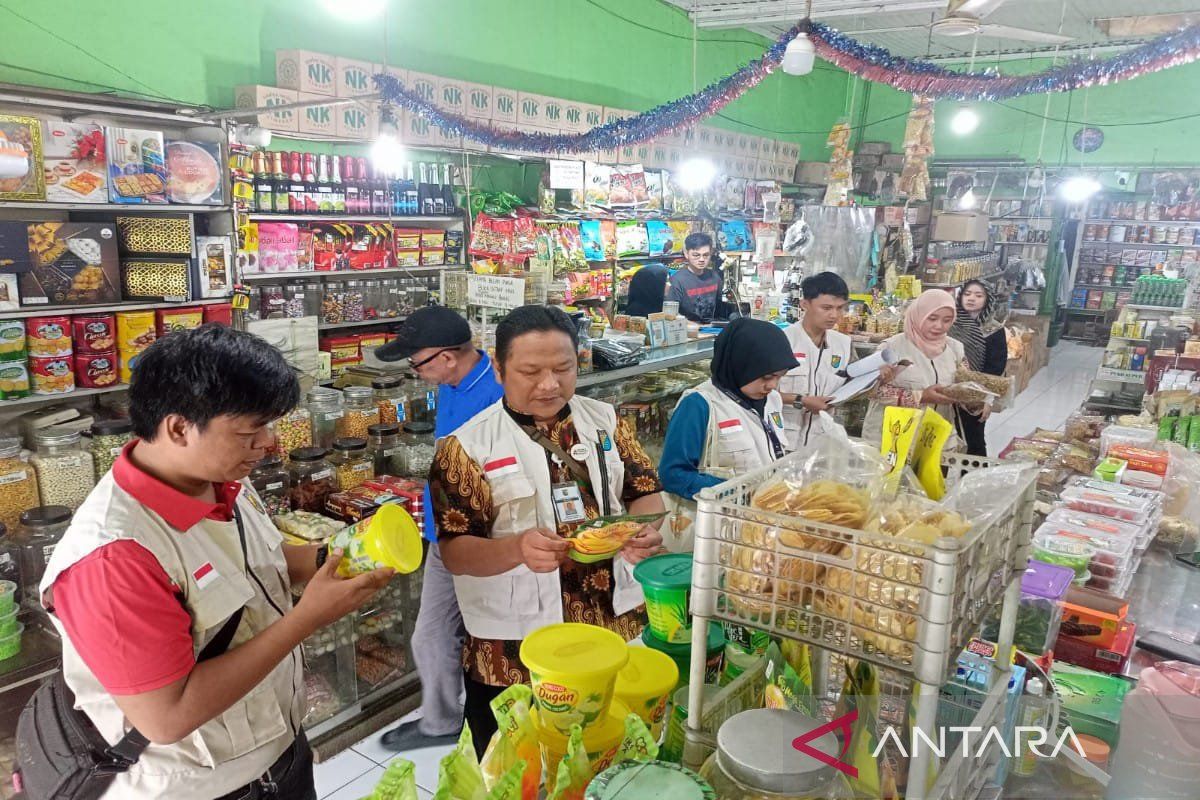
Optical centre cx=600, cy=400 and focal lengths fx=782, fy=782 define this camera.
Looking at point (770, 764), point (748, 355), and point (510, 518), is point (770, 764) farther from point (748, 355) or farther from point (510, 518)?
point (748, 355)

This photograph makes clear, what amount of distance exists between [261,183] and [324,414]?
231cm

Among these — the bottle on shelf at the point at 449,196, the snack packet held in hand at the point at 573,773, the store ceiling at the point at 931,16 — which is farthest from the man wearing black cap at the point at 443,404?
the store ceiling at the point at 931,16

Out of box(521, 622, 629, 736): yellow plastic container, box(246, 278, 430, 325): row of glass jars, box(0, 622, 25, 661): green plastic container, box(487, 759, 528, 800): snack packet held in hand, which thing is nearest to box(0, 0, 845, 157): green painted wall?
box(246, 278, 430, 325): row of glass jars

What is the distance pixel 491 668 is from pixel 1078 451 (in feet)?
11.4

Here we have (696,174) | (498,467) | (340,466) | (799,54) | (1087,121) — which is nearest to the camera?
(498,467)

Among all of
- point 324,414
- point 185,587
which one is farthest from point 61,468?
point 185,587

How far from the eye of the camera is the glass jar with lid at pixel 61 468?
3.29 m

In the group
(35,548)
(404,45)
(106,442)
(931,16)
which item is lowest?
(35,548)

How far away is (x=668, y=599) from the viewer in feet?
4.84

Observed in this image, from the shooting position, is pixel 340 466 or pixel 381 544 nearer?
pixel 381 544

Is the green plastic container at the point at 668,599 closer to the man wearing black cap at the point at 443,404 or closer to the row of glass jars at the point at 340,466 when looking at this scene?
the man wearing black cap at the point at 443,404

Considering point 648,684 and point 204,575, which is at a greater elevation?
point 204,575

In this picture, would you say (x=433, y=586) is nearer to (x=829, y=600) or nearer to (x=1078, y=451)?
(x=829, y=600)

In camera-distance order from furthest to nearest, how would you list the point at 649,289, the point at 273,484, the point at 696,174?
the point at 696,174
the point at 649,289
the point at 273,484
